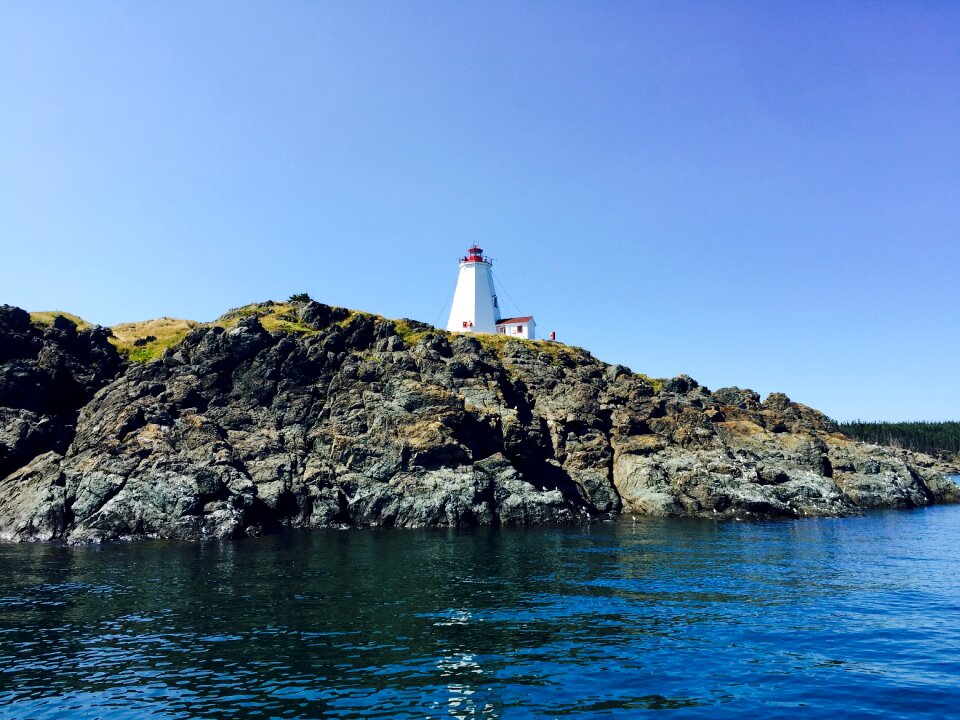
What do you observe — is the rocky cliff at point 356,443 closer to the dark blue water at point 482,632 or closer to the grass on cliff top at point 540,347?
the grass on cliff top at point 540,347

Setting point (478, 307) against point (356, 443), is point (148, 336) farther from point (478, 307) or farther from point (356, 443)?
point (478, 307)

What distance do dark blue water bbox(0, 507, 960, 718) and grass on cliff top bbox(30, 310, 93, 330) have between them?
149ft

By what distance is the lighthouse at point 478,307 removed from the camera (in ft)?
423

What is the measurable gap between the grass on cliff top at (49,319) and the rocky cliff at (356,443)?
537cm

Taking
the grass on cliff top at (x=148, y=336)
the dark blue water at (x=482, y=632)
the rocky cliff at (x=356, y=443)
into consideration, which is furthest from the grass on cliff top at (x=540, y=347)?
the dark blue water at (x=482, y=632)

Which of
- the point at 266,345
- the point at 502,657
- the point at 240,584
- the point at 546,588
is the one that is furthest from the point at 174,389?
the point at 502,657

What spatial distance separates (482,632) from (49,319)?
289 feet

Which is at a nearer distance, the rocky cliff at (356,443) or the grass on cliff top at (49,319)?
the rocky cliff at (356,443)

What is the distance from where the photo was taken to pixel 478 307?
12950 cm

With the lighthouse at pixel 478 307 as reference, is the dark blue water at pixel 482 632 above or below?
below

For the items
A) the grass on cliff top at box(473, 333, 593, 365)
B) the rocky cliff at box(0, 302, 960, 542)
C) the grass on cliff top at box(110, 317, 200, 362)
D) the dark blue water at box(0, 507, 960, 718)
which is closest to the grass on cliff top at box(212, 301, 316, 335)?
the rocky cliff at box(0, 302, 960, 542)

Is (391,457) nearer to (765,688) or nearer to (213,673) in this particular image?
(213,673)

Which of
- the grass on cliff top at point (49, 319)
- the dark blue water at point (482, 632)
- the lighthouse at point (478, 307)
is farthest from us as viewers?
the lighthouse at point (478, 307)

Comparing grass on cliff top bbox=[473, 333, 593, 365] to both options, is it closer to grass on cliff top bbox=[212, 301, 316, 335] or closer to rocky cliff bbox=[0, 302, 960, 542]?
rocky cliff bbox=[0, 302, 960, 542]
